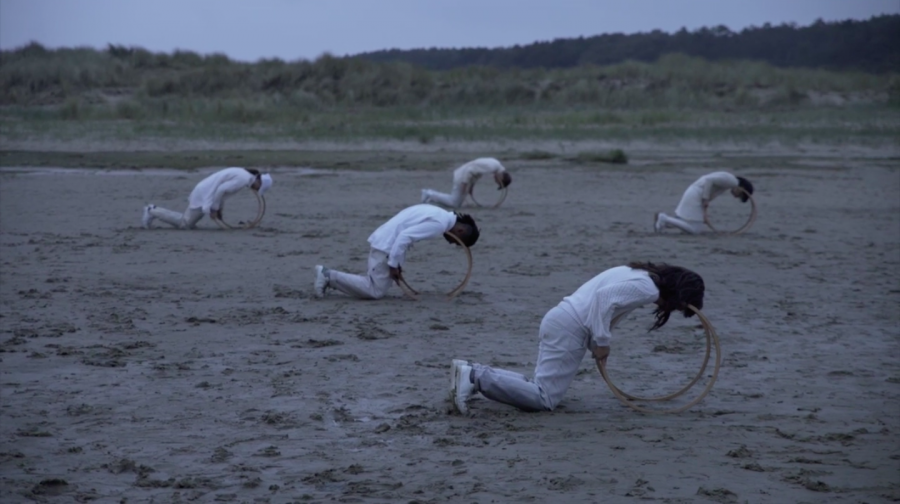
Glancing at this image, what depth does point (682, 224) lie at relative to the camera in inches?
618

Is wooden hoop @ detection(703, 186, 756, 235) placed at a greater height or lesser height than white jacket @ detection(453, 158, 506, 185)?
lesser

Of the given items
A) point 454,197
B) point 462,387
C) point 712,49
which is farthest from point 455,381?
point 712,49

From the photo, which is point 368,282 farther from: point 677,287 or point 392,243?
point 677,287

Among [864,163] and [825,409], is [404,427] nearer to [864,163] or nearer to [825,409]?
[825,409]

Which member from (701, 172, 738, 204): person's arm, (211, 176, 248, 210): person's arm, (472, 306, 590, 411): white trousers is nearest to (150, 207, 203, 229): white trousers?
(211, 176, 248, 210): person's arm

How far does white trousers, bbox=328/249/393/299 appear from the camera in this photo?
418 inches

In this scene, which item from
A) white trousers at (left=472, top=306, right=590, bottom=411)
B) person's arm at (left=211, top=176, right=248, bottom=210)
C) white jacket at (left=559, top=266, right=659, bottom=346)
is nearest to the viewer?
white jacket at (left=559, top=266, right=659, bottom=346)

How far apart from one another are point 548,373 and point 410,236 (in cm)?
338

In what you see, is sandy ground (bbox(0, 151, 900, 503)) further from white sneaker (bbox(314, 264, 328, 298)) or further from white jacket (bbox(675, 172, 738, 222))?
white jacket (bbox(675, 172, 738, 222))

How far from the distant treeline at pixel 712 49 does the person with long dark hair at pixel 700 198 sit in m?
38.6

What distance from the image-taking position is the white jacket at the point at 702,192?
15.5 metres

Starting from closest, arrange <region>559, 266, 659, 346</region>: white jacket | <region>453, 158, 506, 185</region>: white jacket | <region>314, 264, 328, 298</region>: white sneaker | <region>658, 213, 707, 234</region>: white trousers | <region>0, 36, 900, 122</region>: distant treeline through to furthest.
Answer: <region>559, 266, 659, 346</region>: white jacket, <region>314, 264, 328, 298</region>: white sneaker, <region>658, 213, 707, 234</region>: white trousers, <region>453, 158, 506, 185</region>: white jacket, <region>0, 36, 900, 122</region>: distant treeline

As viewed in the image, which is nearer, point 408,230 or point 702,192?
point 408,230

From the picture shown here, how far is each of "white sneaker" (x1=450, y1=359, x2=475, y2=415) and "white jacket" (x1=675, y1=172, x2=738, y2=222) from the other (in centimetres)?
945
